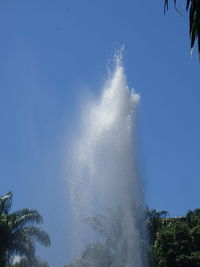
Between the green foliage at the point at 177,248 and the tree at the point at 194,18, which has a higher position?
the green foliage at the point at 177,248

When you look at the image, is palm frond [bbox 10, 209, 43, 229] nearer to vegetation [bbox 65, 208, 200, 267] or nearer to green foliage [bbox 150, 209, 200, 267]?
vegetation [bbox 65, 208, 200, 267]

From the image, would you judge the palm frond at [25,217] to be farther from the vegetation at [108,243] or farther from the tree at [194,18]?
the tree at [194,18]

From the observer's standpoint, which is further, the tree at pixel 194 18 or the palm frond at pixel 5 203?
the palm frond at pixel 5 203

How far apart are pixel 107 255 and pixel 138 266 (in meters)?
3.10

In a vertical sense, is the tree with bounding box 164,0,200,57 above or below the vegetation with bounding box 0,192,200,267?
below

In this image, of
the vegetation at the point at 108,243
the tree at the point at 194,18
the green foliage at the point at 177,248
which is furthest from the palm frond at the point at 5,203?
the tree at the point at 194,18

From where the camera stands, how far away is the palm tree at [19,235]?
27.1 metres

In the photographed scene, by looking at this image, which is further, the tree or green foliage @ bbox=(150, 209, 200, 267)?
green foliage @ bbox=(150, 209, 200, 267)

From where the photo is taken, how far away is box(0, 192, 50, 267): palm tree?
88.8 ft

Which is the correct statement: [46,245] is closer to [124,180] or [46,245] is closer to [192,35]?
[124,180]

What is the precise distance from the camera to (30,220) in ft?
91.5

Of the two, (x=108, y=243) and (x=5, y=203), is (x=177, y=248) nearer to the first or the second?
(x=108, y=243)

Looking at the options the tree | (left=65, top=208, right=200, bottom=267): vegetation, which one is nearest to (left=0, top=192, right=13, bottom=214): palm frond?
(left=65, top=208, right=200, bottom=267): vegetation

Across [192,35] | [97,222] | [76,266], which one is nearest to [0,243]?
[76,266]
